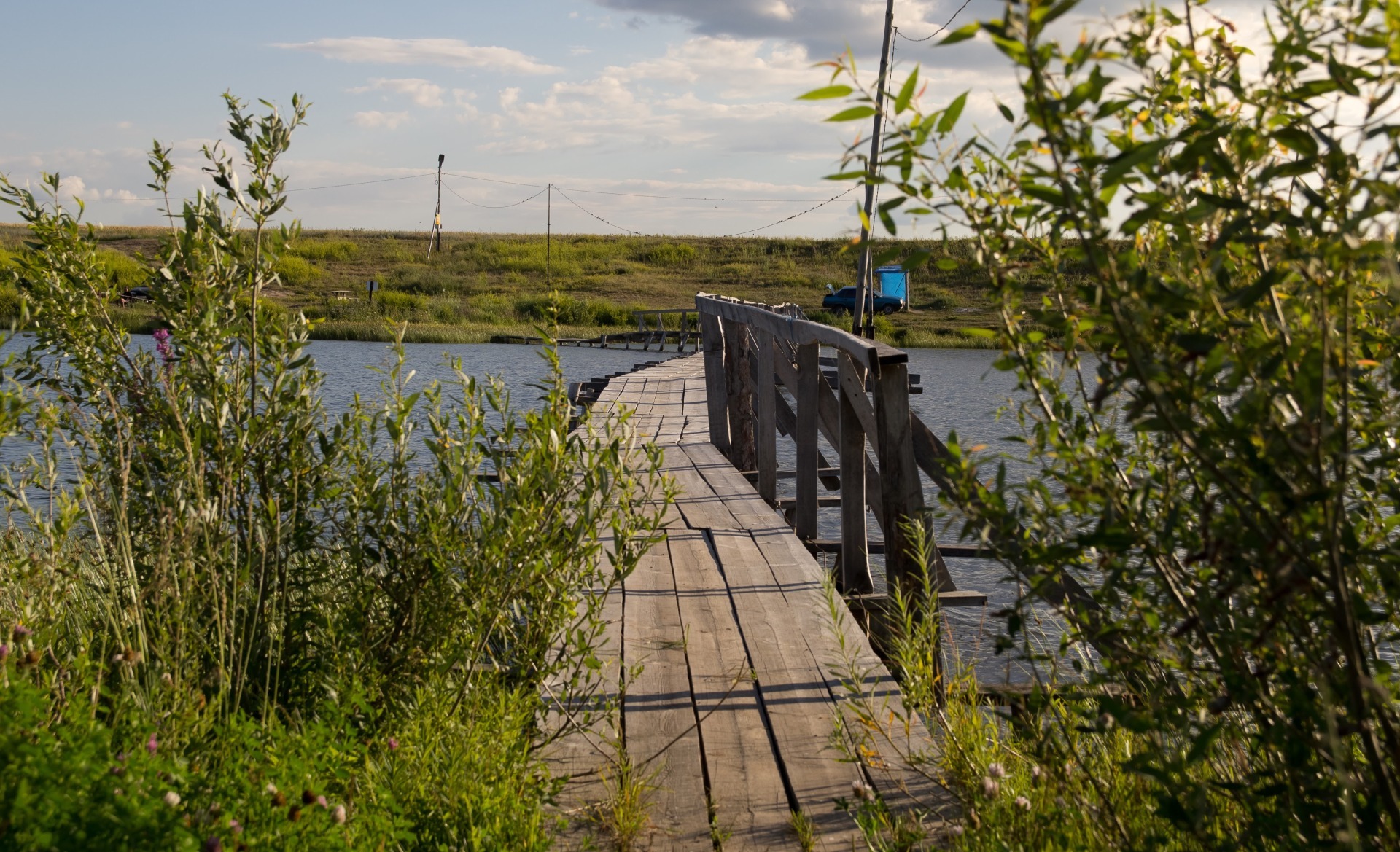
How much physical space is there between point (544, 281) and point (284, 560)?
51445 millimetres

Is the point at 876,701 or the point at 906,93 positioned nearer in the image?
the point at 906,93

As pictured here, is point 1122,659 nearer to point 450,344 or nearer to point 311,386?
point 311,386

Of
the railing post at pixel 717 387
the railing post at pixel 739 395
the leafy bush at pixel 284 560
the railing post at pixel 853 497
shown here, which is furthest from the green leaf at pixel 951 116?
Answer: the railing post at pixel 717 387

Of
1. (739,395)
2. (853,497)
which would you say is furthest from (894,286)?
(853,497)


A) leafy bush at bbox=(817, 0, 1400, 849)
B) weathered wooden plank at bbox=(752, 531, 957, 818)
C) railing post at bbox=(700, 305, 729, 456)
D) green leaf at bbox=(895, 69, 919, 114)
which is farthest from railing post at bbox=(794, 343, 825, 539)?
green leaf at bbox=(895, 69, 919, 114)

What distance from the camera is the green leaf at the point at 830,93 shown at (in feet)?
4.53

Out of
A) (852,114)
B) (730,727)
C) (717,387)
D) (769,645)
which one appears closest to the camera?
(852,114)

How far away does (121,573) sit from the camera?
339 cm

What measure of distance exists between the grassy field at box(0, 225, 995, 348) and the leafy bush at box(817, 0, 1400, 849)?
29.2 meters

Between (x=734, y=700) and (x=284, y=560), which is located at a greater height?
(x=284, y=560)

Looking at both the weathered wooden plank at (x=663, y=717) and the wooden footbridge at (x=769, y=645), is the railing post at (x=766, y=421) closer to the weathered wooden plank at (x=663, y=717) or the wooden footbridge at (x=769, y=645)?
the wooden footbridge at (x=769, y=645)

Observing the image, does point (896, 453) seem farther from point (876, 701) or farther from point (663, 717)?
point (663, 717)

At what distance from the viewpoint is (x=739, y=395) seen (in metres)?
9.25

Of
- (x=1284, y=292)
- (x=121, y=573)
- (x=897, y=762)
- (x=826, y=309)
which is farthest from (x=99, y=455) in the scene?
(x=826, y=309)
